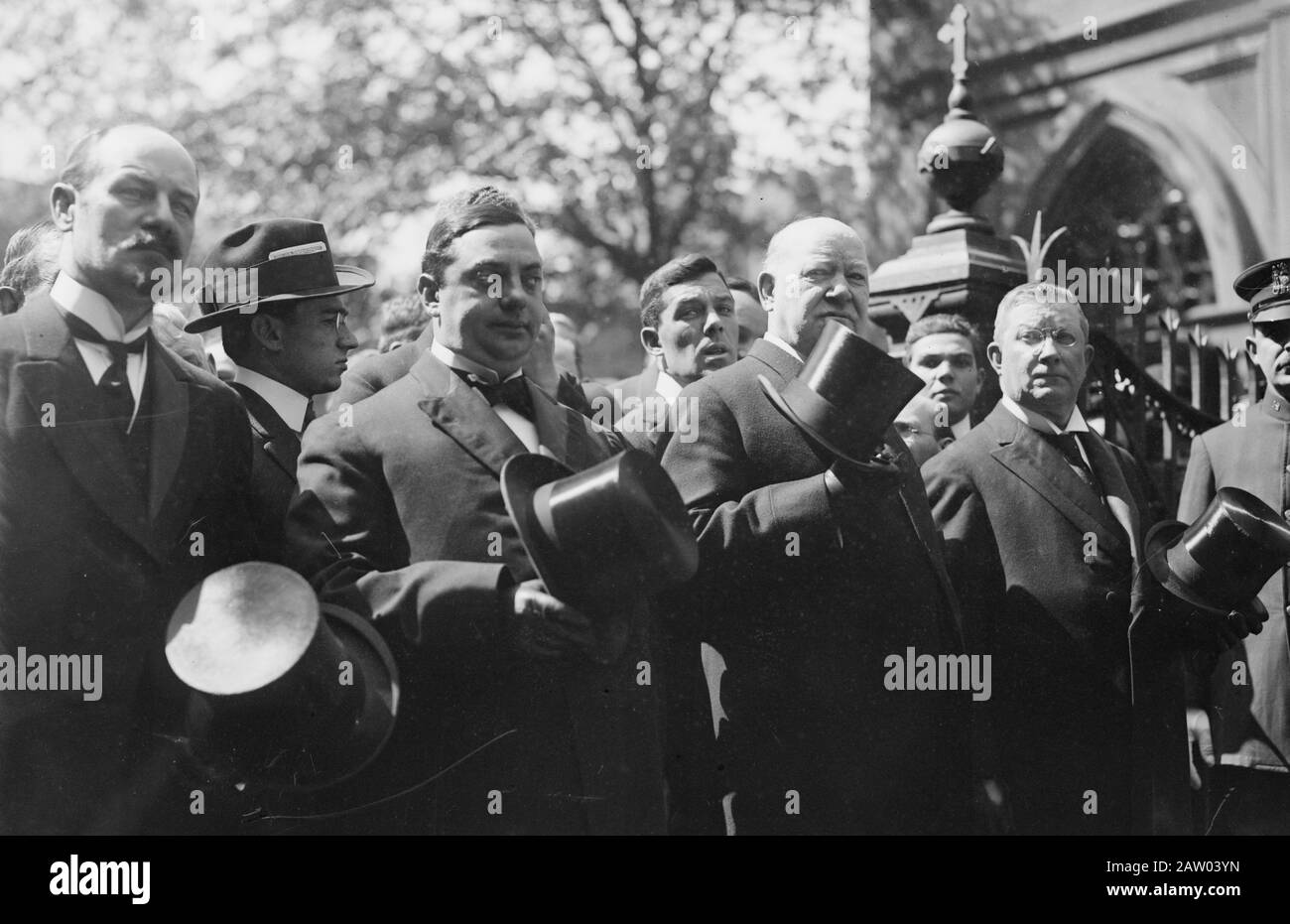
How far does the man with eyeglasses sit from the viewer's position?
4059mm

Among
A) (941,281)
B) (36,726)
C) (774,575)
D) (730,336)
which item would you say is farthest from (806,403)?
(941,281)

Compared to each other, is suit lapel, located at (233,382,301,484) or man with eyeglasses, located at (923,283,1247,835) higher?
suit lapel, located at (233,382,301,484)

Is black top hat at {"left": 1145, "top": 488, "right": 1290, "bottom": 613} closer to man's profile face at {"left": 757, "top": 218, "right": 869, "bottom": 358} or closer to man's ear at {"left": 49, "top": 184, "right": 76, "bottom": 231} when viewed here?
man's profile face at {"left": 757, "top": 218, "right": 869, "bottom": 358}

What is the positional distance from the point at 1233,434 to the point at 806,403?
1.89m

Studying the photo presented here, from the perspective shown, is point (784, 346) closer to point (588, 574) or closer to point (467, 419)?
point (467, 419)

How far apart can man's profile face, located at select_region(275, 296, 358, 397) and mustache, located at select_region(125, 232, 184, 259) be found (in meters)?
0.70

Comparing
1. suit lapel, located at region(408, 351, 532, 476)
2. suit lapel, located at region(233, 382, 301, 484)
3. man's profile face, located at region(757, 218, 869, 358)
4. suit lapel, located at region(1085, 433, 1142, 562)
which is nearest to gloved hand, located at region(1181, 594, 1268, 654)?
suit lapel, located at region(1085, 433, 1142, 562)

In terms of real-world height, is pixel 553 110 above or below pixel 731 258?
above

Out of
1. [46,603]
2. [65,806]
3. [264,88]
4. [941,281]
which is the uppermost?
[264,88]

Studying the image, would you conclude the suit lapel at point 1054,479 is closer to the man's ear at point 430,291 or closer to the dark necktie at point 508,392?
the dark necktie at point 508,392

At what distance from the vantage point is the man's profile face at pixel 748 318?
579cm

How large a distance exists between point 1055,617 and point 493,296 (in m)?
1.76
